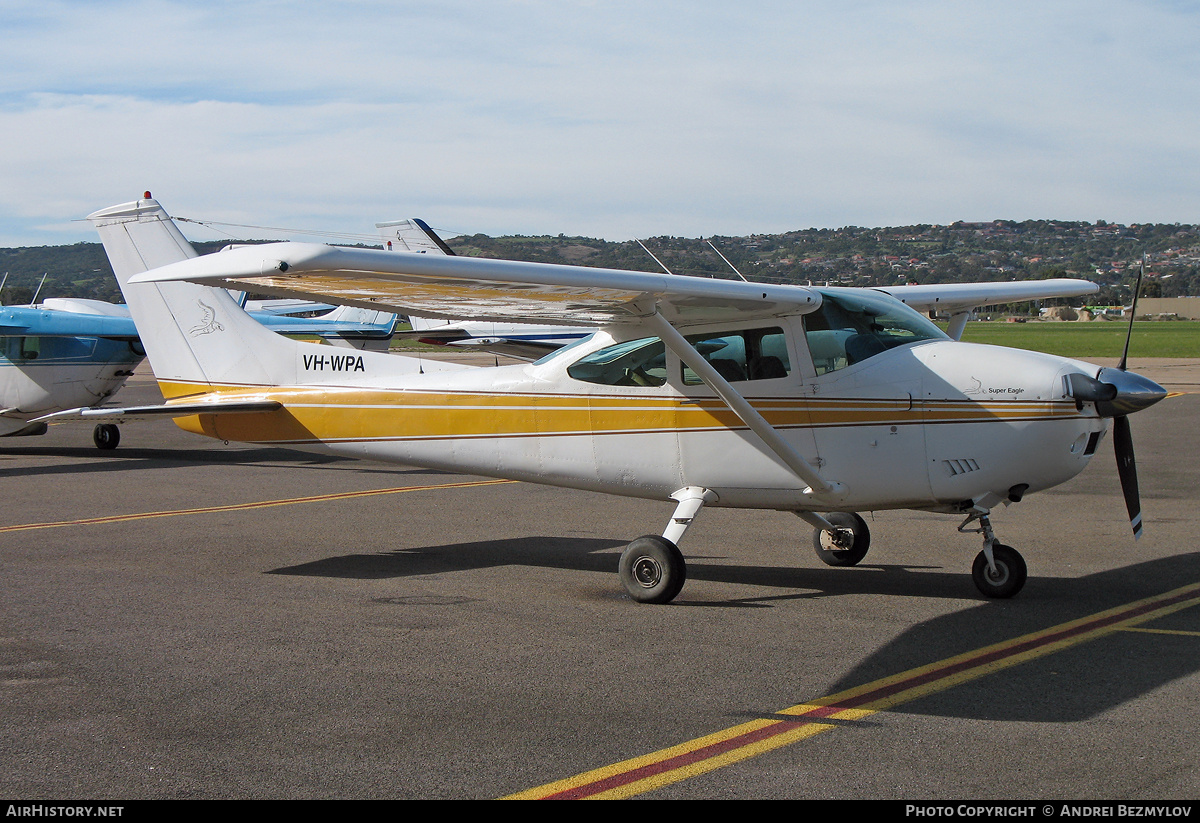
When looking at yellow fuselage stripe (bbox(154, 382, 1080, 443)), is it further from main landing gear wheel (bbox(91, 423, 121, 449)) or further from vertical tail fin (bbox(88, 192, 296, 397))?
→ main landing gear wheel (bbox(91, 423, 121, 449))

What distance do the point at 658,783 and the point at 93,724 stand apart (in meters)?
2.62

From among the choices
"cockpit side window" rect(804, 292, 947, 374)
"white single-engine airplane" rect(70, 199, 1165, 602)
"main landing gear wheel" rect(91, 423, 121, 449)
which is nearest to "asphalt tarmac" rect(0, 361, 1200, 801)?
"white single-engine airplane" rect(70, 199, 1165, 602)

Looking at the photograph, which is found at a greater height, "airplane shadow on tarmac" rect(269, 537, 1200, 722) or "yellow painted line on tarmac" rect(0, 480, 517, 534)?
"airplane shadow on tarmac" rect(269, 537, 1200, 722)

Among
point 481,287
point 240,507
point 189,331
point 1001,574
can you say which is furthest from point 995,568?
point 240,507

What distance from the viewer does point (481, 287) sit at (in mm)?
6203

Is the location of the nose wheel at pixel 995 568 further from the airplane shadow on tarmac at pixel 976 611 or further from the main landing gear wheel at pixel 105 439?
the main landing gear wheel at pixel 105 439

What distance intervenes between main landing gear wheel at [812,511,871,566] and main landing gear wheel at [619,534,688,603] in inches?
73.0

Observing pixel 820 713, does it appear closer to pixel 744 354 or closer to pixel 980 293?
pixel 744 354

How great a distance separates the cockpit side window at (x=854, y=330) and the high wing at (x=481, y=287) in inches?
8.2

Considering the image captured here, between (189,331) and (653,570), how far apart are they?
5286mm

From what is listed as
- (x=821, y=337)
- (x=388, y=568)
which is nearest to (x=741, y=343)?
(x=821, y=337)

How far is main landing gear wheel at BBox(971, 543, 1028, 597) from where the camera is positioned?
284 inches

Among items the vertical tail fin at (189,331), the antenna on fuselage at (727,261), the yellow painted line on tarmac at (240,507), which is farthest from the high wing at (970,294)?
the vertical tail fin at (189,331)

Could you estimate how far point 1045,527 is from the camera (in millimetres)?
10250
